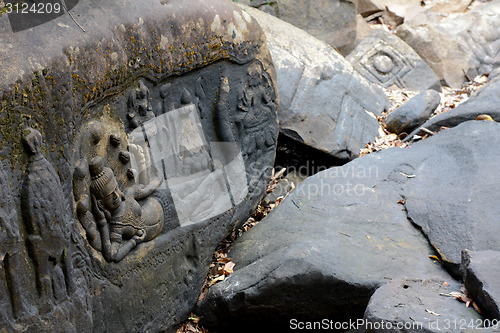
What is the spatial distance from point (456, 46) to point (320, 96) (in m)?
2.75

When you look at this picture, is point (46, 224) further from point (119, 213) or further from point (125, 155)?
point (125, 155)

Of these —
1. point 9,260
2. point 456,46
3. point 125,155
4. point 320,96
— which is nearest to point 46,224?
point 9,260

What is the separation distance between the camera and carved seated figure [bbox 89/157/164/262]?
277 cm

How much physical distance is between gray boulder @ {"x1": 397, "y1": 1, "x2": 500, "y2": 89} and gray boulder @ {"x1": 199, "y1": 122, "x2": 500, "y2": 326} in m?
2.62

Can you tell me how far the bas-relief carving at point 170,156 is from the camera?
2.79 meters

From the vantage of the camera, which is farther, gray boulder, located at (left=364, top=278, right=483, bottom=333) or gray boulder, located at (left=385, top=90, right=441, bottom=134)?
gray boulder, located at (left=385, top=90, right=441, bottom=134)

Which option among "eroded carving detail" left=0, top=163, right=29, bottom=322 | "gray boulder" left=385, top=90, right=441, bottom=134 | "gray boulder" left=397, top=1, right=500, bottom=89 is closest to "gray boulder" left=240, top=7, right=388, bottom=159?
"gray boulder" left=385, top=90, right=441, bottom=134

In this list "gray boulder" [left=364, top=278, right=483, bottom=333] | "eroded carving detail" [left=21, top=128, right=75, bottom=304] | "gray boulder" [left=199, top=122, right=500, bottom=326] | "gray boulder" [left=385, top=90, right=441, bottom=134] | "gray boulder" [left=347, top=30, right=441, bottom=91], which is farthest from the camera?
"gray boulder" [left=347, top=30, right=441, bottom=91]

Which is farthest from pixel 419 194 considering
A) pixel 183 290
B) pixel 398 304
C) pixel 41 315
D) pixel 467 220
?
pixel 41 315

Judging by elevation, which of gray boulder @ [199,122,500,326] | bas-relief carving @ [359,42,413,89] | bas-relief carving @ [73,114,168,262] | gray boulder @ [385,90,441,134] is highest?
bas-relief carving @ [73,114,168,262]

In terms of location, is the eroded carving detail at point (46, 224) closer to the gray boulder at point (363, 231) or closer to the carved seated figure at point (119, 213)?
the carved seated figure at point (119, 213)

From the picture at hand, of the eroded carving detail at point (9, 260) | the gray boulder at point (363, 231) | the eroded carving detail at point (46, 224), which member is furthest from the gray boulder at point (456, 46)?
the eroded carving detail at point (9, 260)

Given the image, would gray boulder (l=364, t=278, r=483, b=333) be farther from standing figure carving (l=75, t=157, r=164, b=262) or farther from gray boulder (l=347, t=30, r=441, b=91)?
gray boulder (l=347, t=30, r=441, b=91)

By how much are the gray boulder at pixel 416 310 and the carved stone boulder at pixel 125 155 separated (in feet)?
4.08
